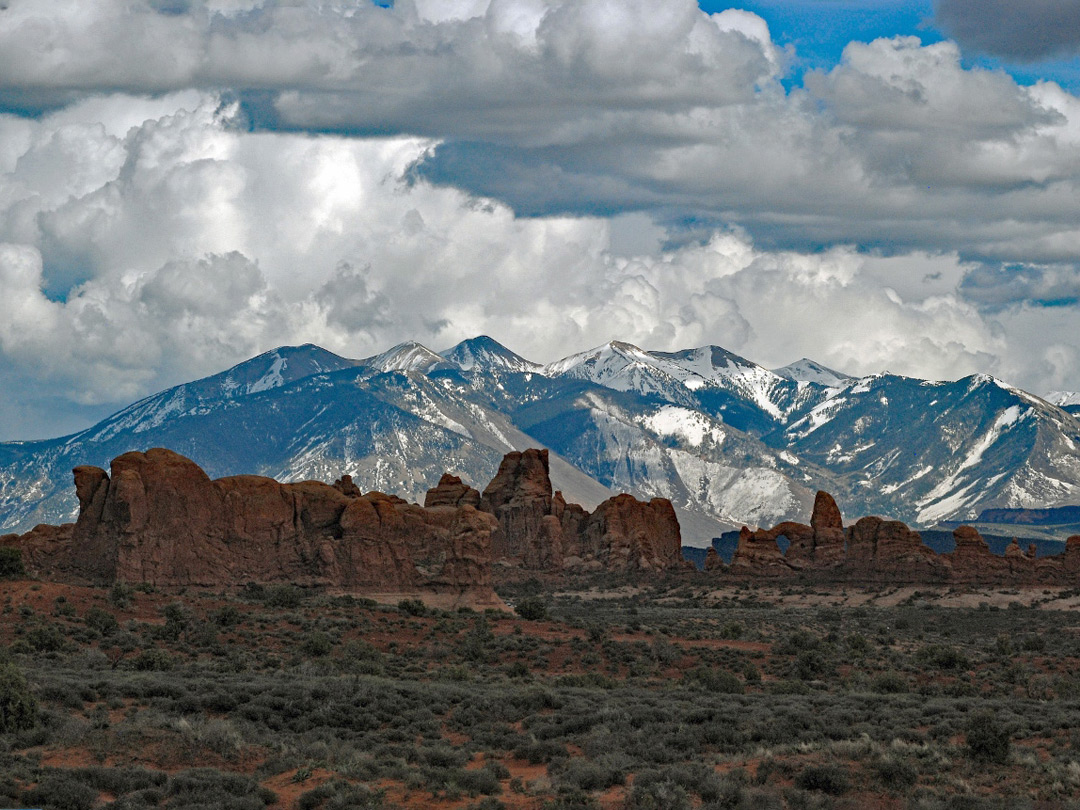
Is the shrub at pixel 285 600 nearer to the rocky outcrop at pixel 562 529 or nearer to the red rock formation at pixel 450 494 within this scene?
the red rock formation at pixel 450 494

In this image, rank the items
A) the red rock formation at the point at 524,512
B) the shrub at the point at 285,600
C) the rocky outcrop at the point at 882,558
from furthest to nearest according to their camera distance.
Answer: the red rock formation at the point at 524,512, the rocky outcrop at the point at 882,558, the shrub at the point at 285,600

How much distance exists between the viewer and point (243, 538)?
101 meters

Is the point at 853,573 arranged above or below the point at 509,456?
below

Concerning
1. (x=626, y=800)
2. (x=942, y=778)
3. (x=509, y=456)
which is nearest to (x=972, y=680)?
(x=942, y=778)

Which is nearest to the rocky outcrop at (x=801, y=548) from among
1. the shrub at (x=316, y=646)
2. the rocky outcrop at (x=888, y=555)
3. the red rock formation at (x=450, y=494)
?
the rocky outcrop at (x=888, y=555)

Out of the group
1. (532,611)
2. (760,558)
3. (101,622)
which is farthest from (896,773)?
(760,558)

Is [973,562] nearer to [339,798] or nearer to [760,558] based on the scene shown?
[760,558]

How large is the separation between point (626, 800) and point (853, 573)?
368 feet

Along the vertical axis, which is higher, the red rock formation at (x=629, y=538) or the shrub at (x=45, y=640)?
the red rock formation at (x=629, y=538)

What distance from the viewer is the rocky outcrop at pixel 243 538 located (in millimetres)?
96000

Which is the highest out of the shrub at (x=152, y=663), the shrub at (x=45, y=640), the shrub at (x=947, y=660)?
the shrub at (x=45, y=640)

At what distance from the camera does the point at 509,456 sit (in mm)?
162250

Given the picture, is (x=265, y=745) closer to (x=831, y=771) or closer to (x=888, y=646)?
(x=831, y=771)

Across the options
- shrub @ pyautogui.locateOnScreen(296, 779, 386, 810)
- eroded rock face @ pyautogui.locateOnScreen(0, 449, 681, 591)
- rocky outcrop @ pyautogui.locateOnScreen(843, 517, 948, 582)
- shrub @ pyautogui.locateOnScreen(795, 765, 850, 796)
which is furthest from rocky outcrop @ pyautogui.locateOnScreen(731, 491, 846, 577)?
shrub @ pyautogui.locateOnScreen(296, 779, 386, 810)
